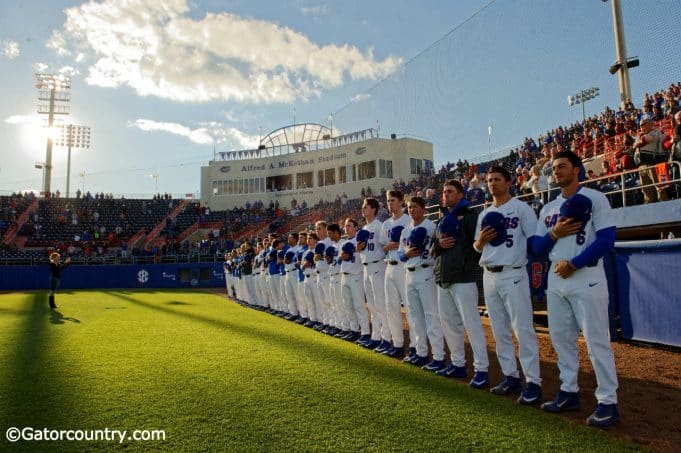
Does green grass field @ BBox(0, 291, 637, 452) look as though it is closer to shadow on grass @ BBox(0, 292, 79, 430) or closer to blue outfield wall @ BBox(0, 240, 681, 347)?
shadow on grass @ BBox(0, 292, 79, 430)

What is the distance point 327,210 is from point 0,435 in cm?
3081

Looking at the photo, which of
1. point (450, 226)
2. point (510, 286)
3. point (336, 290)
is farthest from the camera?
point (336, 290)

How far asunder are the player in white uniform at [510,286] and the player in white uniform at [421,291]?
112 centimetres

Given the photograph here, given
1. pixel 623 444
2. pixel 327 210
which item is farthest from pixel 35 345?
pixel 327 210

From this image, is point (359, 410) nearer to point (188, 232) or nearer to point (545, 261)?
point (545, 261)

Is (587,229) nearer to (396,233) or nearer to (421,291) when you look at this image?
(421,291)

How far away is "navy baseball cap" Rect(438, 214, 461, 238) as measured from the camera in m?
5.48

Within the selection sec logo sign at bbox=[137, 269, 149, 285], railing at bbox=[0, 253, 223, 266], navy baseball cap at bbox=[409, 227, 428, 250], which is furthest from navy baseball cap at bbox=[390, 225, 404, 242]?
sec logo sign at bbox=[137, 269, 149, 285]

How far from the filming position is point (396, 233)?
690cm

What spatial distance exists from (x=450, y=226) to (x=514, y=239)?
95 centimetres

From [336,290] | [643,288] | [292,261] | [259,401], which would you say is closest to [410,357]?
[259,401]

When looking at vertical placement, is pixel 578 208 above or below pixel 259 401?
above

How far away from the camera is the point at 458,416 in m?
4.02

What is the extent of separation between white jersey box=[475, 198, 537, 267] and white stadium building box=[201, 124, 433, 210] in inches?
1231
